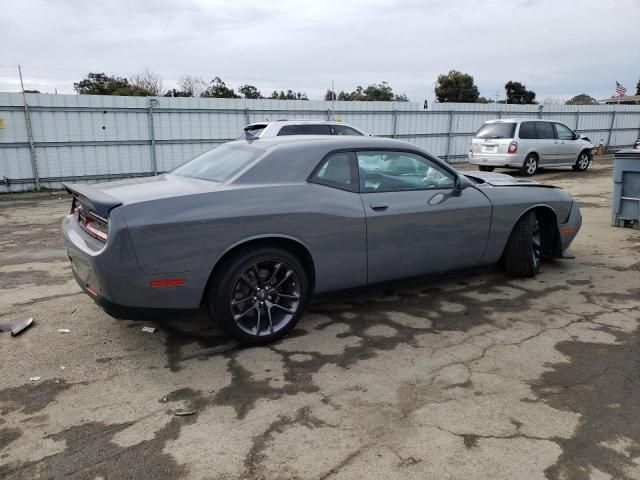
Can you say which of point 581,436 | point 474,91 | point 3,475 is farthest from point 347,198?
point 474,91

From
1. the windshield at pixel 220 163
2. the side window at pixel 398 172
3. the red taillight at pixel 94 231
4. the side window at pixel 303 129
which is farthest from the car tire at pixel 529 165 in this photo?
the red taillight at pixel 94 231

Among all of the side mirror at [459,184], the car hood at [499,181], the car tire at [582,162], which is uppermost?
the side mirror at [459,184]

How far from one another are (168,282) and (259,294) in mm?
688

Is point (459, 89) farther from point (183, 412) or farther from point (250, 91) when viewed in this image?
point (183, 412)

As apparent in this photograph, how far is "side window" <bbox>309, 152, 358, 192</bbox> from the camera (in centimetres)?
409

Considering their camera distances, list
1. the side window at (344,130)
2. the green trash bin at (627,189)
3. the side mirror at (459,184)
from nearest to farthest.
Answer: the side mirror at (459,184)
the green trash bin at (627,189)
the side window at (344,130)

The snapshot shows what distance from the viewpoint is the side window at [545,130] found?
15292 millimetres

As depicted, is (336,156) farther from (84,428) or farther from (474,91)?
(474,91)

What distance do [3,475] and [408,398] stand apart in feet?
7.12

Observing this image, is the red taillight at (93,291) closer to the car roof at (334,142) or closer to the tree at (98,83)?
the car roof at (334,142)

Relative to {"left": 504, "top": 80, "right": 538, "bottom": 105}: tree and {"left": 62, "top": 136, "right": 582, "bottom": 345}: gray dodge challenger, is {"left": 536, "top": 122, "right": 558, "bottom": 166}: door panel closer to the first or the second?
{"left": 62, "top": 136, "right": 582, "bottom": 345}: gray dodge challenger

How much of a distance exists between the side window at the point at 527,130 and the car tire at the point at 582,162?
2.70m

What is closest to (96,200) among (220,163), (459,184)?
(220,163)

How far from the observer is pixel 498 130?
49.2 ft
